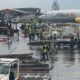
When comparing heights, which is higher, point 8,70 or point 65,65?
point 8,70

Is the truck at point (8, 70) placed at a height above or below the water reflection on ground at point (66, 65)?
above

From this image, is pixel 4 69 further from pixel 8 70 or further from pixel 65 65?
pixel 65 65

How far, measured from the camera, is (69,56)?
2958 centimetres

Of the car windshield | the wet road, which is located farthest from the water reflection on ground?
the car windshield

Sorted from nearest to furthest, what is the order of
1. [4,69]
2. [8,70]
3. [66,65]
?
[8,70] < [4,69] < [66,65]

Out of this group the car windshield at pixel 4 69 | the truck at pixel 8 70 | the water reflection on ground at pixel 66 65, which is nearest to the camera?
the truck at pixel 8 70

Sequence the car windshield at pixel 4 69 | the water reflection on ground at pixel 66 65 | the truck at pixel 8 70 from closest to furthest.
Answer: the truck at pixel 8 70 → the car windshield at pixel 4 69 → the water reflection on ground at pixel 66 65

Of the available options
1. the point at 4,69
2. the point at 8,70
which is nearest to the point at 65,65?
the point at 4,69

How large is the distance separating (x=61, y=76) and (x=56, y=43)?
14737 mm

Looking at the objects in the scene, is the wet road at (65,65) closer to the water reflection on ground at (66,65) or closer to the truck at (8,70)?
the water reflection on ground at (66,65)

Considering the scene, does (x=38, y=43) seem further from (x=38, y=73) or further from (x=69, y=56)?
(x=38, y=73)

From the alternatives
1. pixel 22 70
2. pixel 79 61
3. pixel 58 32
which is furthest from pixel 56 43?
pixel 22 70

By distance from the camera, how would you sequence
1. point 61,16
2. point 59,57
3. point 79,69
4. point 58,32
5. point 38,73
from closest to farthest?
point 38,73
point 79,69
point 59,57
point 58,32
point 61,16

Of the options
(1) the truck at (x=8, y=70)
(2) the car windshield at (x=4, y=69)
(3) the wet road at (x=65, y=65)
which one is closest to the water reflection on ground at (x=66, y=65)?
(3) the wet road at (x=65, y=65)
